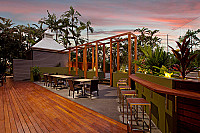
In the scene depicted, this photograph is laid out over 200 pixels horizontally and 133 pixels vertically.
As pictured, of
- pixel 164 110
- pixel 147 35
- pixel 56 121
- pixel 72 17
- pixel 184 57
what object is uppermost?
pixel 72 17

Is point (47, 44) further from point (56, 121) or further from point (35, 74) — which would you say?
point (56, 121)

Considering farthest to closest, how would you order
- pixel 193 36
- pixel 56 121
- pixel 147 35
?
pixel 147 35 < pixel 56 121 < pixel 193 36

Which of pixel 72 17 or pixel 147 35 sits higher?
pixel 72 17

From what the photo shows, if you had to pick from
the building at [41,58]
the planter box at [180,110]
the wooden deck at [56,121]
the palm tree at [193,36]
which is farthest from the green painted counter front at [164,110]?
the building at [41,58]

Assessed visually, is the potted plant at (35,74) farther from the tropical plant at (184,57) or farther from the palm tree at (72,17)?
the tropical plant at (184,57)

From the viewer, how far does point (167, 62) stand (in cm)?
295

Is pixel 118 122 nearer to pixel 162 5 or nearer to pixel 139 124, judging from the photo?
pixel 139 124

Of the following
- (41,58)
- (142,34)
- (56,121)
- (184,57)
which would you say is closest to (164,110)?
(184,57)

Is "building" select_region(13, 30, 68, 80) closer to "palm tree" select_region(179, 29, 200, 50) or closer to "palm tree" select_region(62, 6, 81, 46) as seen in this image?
"palm tree" select_region(62, 6, 81, 46)

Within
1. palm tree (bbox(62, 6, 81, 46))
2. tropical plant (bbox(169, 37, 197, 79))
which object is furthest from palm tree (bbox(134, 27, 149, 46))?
palm tree (bbox(62, 6, 81, 46))

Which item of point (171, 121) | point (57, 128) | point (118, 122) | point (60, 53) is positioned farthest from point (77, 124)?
point (60, 53)

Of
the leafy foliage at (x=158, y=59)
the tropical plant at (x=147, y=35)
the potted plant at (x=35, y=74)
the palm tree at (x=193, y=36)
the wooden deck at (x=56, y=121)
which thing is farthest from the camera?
the potted plant at (x=35, y=74)

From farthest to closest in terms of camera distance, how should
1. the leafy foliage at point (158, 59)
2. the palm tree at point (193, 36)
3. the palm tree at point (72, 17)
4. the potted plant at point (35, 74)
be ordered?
the palm tree at point (72, 17)
the potted plant at point (35, 74)
the leafy foliage at point (158, 59)
the palm tree at point (193, 36)

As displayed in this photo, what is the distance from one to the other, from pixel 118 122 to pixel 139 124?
0.50 m
